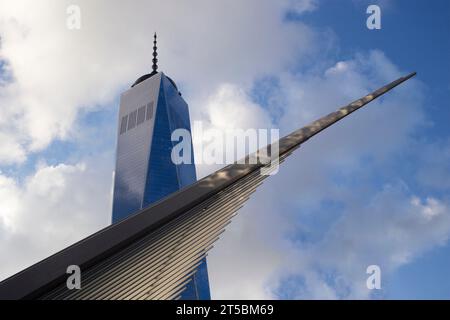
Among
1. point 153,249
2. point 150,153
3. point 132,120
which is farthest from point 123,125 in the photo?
point 153,249

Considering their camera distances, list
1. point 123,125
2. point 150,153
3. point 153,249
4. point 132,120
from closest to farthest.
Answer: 1. point 153,249
2. point 150,153
3. point 132,120
4. point 123,125

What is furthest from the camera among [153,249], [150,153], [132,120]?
[132,120]

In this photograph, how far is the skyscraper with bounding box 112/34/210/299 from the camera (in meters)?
147

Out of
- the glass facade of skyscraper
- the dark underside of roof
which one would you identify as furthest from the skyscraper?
the dark underside of roof

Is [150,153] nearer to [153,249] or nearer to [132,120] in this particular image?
[132,120]

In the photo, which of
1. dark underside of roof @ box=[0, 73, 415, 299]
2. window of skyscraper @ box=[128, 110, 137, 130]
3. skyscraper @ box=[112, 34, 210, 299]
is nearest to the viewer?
dark underside of roof @ box=[0, 73, 415, 299]

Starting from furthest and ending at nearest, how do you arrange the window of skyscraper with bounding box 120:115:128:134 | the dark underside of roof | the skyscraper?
1. the window of skyscraper with bounding box 120:115:128:134
2. the skyscraper
3. the dark underside of roof

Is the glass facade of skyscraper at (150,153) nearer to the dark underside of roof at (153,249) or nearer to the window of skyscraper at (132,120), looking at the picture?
the window of skyscraper at (132,120)

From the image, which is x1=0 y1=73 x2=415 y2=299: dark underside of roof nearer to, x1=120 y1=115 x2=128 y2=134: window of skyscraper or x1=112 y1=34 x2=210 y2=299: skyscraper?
x1=112 y1=34 x2=210 y2=299: skyscraper

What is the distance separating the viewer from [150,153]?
5955 inches
